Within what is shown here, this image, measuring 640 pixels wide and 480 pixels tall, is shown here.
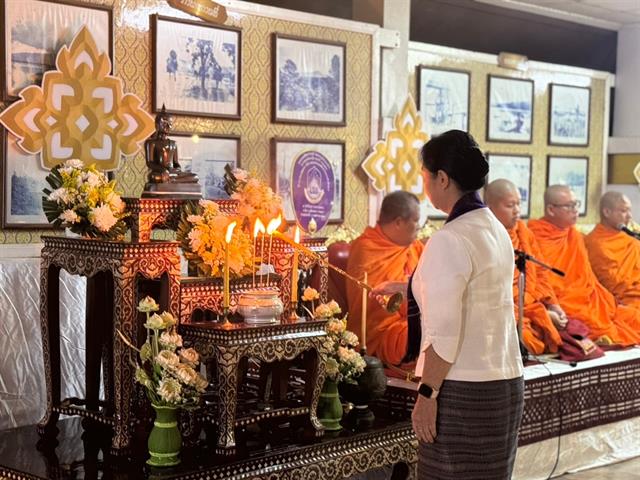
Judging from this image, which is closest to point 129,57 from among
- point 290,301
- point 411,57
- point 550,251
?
point 290,301

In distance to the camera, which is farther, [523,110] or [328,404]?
[523,110]

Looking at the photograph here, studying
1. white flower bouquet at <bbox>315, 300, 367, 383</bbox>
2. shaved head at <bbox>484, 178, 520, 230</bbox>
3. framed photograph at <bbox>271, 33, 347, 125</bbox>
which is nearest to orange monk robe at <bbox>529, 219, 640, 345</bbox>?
shaved head at <bbox>484, 178, 520, 230</bbox>

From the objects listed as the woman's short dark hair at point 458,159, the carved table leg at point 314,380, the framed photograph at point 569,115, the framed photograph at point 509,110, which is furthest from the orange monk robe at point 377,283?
the framed photograph at point 569,115

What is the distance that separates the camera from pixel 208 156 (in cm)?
627

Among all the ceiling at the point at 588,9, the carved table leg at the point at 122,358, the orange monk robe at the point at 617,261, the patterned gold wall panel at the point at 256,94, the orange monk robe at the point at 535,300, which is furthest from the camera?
the ceiling at the point at 588,9

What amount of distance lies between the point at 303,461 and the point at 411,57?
467 cm

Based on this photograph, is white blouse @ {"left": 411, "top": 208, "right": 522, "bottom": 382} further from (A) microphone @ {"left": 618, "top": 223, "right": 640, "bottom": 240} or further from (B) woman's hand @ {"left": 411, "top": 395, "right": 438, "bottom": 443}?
(A) microphone @ {"left": 618, "top": 223, "right": 640, "bottom": 240}

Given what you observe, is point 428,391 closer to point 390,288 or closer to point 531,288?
point 390,288

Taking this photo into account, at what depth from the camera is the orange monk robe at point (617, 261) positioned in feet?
26.7

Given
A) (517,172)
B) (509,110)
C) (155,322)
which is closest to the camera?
(155,322)

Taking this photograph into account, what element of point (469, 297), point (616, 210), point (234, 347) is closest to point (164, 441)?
point (234, 347)

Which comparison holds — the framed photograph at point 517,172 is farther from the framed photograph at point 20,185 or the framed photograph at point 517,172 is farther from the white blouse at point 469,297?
the white blouse at point 469,297

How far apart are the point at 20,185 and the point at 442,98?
13.8 feet

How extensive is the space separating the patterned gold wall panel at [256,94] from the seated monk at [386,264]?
0.84 meters
